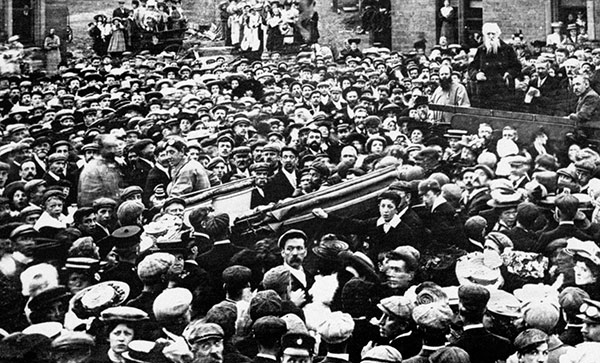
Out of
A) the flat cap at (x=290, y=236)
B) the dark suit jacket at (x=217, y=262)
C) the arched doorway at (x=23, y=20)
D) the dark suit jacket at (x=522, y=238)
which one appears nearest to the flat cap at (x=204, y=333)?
the dark suit jacket at (x=217, y=262)

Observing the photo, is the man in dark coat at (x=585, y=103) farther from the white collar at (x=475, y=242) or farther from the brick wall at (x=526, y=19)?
the white collar at (x=475, y=242)

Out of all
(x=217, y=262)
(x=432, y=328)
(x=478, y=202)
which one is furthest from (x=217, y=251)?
(x=478, y=202)

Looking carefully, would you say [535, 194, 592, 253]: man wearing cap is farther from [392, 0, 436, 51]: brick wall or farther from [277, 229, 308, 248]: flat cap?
[392, 0, 436, 51]: brick wall

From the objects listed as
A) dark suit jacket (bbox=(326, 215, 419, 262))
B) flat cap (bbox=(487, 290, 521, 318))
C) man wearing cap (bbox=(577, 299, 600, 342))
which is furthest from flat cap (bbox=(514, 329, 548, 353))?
dark suit jacket (bbox=(326, 215, 419, 262))

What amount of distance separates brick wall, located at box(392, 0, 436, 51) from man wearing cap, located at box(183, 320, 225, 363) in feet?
9.02

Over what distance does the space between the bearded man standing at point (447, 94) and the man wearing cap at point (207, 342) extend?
242 centimetres

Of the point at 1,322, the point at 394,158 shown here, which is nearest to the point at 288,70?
the point at 394,158

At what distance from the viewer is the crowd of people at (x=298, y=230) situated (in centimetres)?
522

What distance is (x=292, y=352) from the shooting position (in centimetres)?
510

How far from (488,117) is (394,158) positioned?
797 mm

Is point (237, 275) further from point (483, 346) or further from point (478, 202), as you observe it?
point (478, 202)

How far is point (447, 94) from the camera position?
21.0ft

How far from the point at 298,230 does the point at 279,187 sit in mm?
400

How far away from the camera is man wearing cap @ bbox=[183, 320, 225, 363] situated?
5160 millimetres
